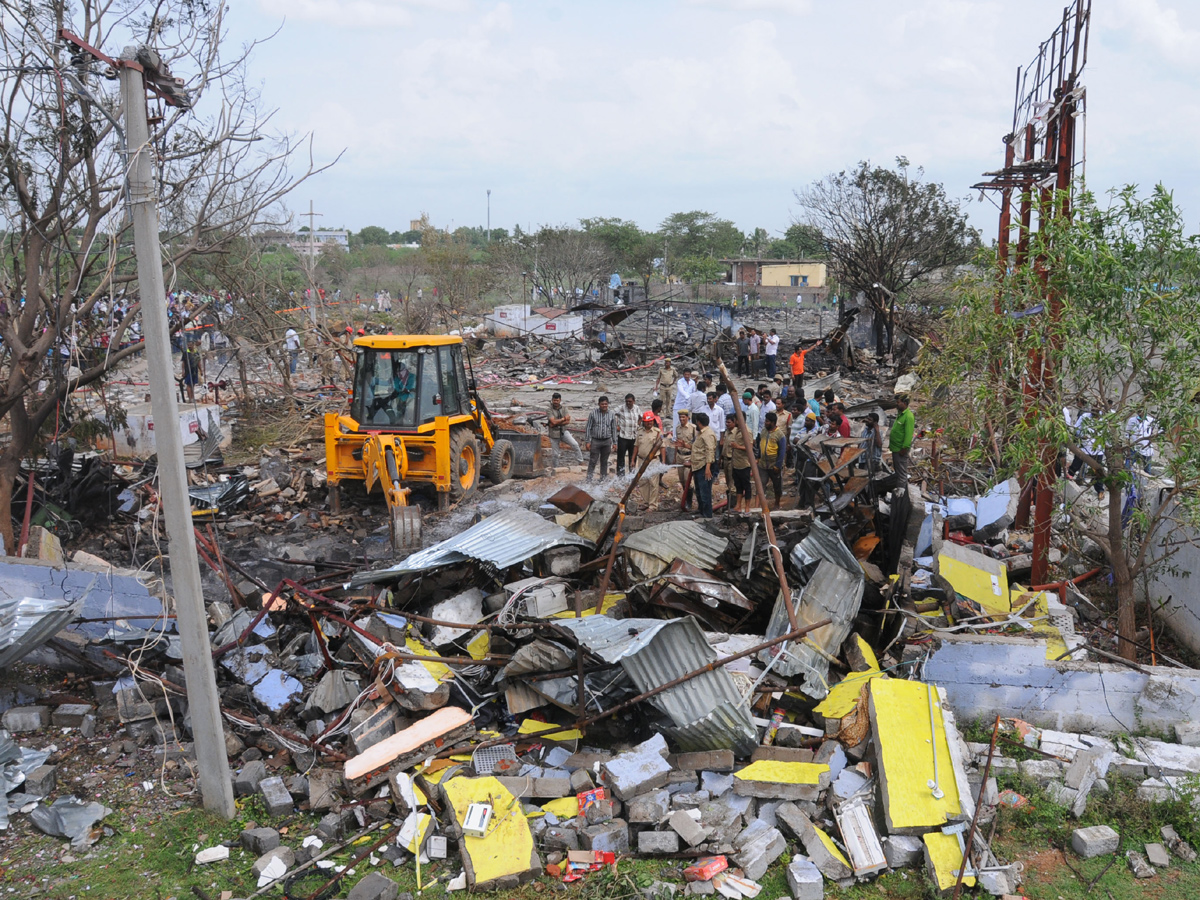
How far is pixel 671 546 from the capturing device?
7648 millimetres

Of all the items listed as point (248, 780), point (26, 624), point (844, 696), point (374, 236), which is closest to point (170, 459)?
point (26, 624)

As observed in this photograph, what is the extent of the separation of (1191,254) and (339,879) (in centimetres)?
676

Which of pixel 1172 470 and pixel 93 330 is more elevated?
pixel 93 330

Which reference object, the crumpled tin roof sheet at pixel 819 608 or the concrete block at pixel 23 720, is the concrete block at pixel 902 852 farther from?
the concrete block at pixel 23 720

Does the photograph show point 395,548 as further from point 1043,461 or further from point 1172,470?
point 1172,470

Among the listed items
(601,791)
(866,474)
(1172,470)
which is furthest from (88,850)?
(866,474)

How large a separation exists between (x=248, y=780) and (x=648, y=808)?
2.57m

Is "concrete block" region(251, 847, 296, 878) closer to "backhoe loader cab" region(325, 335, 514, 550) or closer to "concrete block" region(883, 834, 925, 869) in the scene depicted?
"concrete block" region(883, 834, 925, 869)

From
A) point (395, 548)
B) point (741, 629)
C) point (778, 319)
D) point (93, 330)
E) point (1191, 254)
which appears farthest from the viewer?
point (778, 319)

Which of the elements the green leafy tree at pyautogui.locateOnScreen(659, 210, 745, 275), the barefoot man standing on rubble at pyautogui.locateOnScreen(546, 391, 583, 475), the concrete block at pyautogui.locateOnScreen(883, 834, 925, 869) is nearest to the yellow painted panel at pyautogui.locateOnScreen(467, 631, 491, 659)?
the concrete block at pyautogui.locateOnScreen(883, 834, 925, 869)

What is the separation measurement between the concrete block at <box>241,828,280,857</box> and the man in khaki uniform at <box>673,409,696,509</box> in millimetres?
6628

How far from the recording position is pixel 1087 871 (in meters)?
5.03

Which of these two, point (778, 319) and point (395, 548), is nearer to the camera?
point (395, 548)

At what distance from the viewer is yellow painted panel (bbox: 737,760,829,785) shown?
5398 mm
